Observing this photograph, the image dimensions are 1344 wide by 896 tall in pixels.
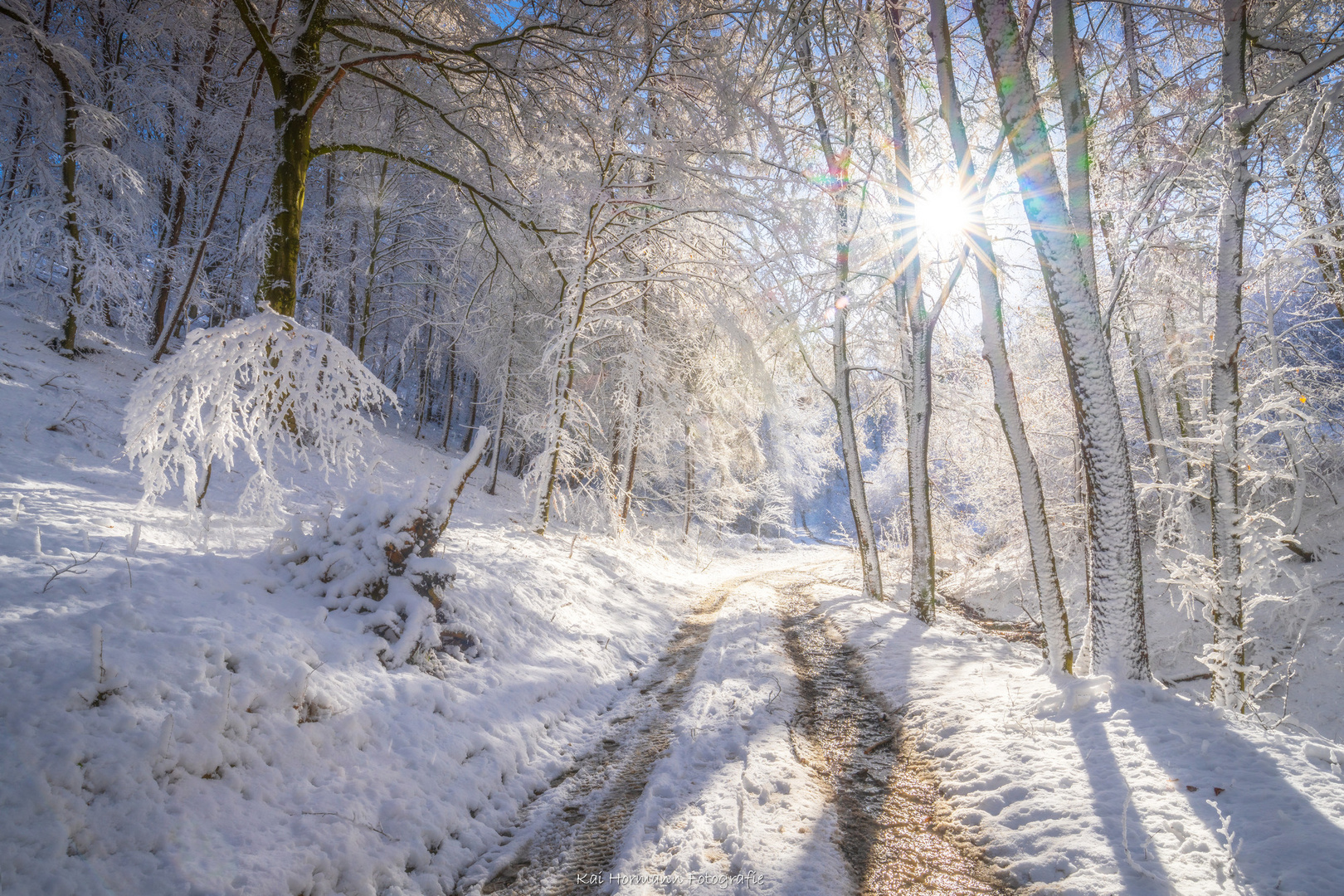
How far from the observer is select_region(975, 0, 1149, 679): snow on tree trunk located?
4.68m

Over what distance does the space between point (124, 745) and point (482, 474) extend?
1616 cm

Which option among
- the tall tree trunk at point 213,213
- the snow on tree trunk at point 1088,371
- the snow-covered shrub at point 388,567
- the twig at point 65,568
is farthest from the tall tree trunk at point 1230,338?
the tall tree trunk at point 213,213

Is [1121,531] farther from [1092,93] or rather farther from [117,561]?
[117,561]

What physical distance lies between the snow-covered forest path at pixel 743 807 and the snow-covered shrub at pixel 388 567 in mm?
1767

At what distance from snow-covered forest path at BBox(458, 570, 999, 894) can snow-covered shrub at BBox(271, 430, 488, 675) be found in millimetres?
1767

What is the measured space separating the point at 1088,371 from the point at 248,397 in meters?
7.88

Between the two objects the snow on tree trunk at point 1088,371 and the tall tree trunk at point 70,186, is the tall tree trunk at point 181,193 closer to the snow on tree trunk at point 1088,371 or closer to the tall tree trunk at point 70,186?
the tall tree trunk at point 70,186

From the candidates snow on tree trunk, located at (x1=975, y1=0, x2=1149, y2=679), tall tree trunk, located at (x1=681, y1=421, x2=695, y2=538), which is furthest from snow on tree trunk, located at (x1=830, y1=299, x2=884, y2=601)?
tall tree trunk, located at (x1=681, y1=421, x2=695, y2=538)

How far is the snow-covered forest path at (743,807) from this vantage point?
2861mm

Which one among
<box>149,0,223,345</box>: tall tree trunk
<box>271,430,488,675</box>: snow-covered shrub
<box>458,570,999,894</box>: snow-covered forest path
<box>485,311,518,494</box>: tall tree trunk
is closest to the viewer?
<box>458,570,999,894</box>: snow-covered forest path

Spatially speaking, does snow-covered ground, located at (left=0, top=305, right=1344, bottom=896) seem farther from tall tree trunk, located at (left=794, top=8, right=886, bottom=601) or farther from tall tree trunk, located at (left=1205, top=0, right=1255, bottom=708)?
Answer: tall tree trunk, located at (left=794, top=8, right=886, bottom=601)

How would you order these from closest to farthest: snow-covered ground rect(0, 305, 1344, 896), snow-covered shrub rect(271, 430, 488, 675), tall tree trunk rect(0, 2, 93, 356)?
snow-covered ground rect(0, 305, 1344, 896) → snow-covered shrub rect(271, 430, 488, 675) → tall tree trunk rect(0, 2, 93, 356)

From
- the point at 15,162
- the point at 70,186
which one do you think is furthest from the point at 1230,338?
the point at 15,162

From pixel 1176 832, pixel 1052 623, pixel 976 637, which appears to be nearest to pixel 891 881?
pixel 1176 832
